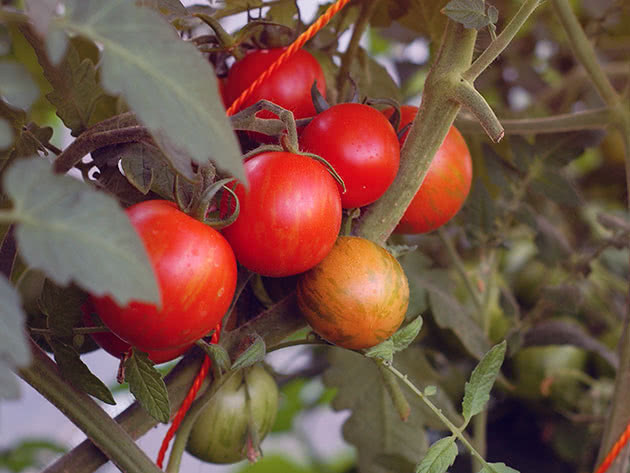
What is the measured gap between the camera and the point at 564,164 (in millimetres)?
733

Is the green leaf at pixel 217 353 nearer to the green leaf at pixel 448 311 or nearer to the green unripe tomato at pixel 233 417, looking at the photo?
the green unripe tomato at pixel 233 417

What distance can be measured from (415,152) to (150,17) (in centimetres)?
24

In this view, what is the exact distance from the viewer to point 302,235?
1.24ft

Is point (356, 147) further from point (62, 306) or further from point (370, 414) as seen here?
point (370, 414)

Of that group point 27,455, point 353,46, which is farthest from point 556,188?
point 27,455

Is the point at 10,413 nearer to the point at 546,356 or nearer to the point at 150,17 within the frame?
the point at 546,356

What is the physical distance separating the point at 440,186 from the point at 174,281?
225 millimetres

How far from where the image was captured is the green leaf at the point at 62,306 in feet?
1.26

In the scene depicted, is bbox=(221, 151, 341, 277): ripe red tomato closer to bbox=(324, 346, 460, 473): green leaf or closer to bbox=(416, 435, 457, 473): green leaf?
bbox=(416, 435, 457, 473): green leaf

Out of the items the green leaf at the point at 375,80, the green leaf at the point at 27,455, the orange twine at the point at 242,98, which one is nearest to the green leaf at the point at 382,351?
the orange twine at the point at 242,98

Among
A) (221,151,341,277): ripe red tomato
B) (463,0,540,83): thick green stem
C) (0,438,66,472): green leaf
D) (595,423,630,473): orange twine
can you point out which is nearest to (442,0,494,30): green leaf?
(463,0,540,83): thick green stem

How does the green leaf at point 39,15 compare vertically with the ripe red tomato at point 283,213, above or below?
above

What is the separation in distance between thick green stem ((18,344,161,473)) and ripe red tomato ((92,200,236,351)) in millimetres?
79

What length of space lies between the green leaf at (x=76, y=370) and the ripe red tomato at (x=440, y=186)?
0.80 feet
